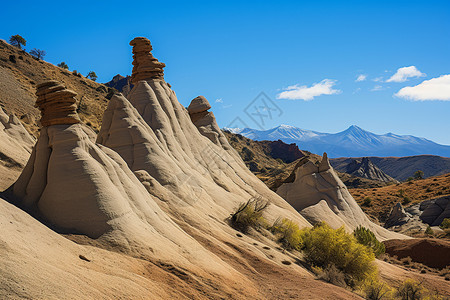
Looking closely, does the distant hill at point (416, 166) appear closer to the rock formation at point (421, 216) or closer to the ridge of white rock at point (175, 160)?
the rock formation at point (421, 216)

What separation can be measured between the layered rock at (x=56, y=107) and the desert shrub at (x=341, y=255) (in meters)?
14.0

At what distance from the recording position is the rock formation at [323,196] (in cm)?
3447

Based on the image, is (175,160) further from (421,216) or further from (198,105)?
(421,216)

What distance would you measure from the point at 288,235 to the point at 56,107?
1411 centimetres

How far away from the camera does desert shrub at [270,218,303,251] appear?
72.5 feet

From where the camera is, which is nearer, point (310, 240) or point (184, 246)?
point (184, 246)

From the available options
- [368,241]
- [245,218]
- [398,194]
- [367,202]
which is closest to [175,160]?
[245,218]

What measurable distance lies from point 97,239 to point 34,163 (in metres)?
4.54

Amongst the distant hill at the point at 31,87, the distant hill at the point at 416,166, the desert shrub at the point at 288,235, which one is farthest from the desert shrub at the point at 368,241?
the distant hill at the point at 416,166

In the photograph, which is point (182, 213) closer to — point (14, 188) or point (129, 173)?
point (129, 173)

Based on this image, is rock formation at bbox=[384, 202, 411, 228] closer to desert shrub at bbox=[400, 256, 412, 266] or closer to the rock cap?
desert shrub at bbox=[400, 256, 412, 266]

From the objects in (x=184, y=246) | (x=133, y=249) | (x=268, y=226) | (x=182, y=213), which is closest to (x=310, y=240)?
(x=268, y=226)

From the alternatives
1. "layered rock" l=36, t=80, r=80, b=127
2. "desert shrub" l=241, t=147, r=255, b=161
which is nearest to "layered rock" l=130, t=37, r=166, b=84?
"layered rock" l=36, t=80, r=80, b=127

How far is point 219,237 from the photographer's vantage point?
711 inches
